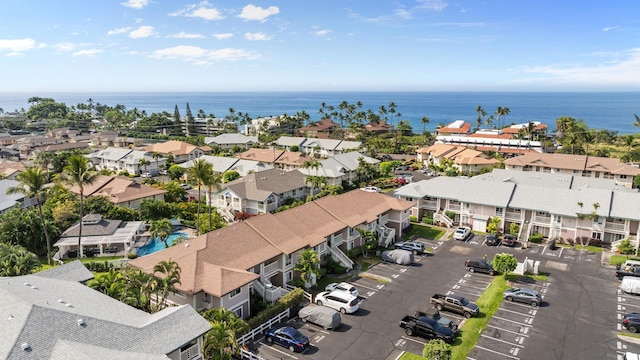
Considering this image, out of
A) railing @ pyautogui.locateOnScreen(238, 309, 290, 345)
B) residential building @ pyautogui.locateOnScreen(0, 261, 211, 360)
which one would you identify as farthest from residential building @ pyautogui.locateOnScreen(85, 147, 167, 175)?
residential building @ pyautogui.locateOnScreen(0, 261, 211, 360)

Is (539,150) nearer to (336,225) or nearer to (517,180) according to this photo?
(517,180)

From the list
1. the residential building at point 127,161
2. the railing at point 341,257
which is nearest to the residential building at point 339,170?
the railing at point 341,257

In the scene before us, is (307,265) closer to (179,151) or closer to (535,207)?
(535,207)

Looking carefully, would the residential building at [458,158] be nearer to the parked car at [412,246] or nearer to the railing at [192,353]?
the parked car at [412,246]

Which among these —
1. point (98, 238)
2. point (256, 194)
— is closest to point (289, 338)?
point (98, 238)

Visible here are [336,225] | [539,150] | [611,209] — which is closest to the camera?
[336,225]

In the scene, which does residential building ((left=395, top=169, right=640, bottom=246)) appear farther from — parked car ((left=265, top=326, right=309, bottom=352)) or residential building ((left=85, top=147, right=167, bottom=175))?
residential building ((left=85, top=147, right=167, bottom=175))

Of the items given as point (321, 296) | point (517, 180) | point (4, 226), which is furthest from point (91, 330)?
point (517, 180)
